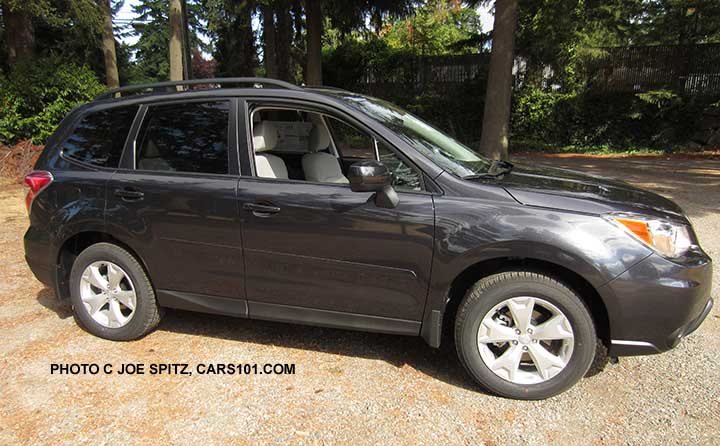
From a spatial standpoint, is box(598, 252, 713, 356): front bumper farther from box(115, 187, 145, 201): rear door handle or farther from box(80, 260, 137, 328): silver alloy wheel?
box(80, 260, 137, 328): silver alloy wheel

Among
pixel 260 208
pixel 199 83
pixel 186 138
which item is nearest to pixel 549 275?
pixel 260 208

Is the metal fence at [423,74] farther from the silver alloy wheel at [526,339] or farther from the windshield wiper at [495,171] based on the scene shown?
the silver alloy wheel at [526,339]

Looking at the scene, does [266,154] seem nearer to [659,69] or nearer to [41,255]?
[41,255]

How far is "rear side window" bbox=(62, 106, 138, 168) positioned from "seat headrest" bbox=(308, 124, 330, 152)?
137 cm

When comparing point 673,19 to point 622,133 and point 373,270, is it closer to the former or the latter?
point 622,133

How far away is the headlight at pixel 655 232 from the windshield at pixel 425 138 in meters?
0.92

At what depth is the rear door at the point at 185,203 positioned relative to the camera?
3316 millimetres

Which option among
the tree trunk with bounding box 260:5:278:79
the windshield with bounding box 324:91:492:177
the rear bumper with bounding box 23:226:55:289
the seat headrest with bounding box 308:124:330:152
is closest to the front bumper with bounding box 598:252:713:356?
the windshield with bounding box 324:91:492:177

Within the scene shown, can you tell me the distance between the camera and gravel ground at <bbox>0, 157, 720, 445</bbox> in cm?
267

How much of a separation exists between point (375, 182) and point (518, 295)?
3.37 ft

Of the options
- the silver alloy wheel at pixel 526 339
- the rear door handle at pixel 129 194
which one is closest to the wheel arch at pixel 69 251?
the rear door handle at pixel 129 194

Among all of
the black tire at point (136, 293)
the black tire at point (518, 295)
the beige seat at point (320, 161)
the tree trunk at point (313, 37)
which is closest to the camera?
the black tire at point (518, 295)

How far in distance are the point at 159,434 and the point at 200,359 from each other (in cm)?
81

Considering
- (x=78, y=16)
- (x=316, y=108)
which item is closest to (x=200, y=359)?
(x=316, y=108)
